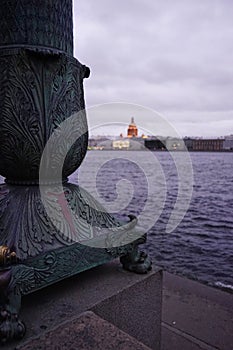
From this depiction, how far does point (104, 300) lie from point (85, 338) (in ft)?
1.80

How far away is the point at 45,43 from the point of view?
1.96 meters

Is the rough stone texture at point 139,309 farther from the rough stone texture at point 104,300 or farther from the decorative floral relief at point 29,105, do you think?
the decorative floral relief at point 29,105

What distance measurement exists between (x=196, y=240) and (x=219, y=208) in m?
6.59

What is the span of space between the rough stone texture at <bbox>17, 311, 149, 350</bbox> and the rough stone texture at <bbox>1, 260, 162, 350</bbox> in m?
0.20

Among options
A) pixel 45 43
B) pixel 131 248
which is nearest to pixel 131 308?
pixel 131 248

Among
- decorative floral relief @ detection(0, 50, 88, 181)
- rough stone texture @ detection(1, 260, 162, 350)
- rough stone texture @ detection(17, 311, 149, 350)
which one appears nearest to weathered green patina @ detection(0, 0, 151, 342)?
decorative floral relief @ detection(0, 50, 88, 181)

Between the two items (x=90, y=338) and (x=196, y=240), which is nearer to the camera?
(x=90, y=338)

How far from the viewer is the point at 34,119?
193cm

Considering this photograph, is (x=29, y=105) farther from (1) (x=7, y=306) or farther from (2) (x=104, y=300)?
(2) (x=104, y=300)

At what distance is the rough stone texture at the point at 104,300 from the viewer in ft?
5.54

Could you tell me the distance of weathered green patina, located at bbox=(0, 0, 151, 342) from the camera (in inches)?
72.0

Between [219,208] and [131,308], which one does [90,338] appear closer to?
[131,308]

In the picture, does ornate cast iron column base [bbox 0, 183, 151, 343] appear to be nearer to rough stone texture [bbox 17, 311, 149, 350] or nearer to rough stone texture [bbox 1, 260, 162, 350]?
rough stone texture [bbox 1, 260, 162, 350]

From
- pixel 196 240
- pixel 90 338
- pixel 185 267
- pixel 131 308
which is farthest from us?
pixel 196 240
